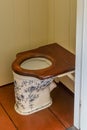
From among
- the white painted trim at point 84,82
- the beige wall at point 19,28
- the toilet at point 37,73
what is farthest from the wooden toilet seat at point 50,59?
the white painted trim at point 84,82

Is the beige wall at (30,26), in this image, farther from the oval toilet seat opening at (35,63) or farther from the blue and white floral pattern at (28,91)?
the blue and white floral pattern at (28,91)

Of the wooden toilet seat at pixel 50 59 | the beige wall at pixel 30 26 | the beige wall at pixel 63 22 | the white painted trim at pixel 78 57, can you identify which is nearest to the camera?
the white painted trim at pixel 78 57

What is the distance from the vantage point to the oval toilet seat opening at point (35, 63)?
2444 millimetres

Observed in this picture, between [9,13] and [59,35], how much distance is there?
44 cm

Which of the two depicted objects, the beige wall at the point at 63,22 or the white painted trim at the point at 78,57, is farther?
the beige wall at the point at 63,22

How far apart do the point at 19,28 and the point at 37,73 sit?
21.9 inches

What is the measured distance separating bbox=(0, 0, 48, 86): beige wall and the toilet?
0.17 metres

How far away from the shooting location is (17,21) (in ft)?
8.44

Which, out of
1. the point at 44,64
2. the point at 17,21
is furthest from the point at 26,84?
the point at 17,21

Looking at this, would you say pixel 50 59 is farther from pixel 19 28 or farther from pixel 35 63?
pixel 19 28

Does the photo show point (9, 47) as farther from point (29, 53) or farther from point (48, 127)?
A: point (48, 127)

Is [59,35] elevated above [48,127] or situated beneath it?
elevated above

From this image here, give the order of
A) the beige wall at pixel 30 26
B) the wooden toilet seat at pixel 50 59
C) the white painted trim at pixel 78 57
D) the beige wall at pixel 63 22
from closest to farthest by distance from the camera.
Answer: the white painted trim at pixel 78 57
the wooden toilet seat at pixel 50 59
the beige wall at pixel 63 22
the beige wall at pixel 30 26

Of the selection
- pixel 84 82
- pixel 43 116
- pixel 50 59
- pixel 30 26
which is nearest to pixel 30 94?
pixel 43 116
